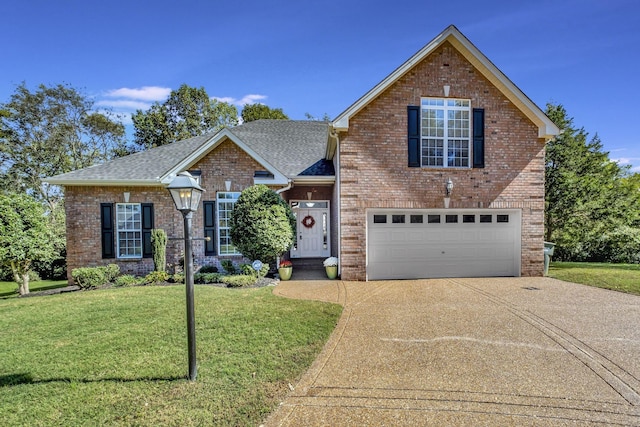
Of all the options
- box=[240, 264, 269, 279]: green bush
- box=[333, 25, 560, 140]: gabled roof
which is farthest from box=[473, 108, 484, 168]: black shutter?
box=[240, 264, 269, 279]: green bush

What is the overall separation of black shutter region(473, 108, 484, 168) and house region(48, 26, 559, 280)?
0.12ft

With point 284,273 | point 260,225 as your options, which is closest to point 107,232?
point 260,225

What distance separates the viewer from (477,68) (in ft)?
32.6

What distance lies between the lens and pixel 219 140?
1105 cm

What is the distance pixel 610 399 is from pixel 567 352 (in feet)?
4.12

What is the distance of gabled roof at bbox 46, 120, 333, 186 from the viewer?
10906mm

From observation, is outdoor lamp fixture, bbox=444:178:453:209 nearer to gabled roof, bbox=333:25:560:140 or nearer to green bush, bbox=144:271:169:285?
gabled roof, bbox=333:25:560:140

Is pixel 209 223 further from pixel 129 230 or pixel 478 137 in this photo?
pixel 478 137

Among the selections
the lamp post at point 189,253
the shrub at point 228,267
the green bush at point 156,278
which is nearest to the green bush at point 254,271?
the shrub at point 228,267

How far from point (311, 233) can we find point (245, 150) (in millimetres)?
4463

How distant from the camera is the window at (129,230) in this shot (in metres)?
11.3

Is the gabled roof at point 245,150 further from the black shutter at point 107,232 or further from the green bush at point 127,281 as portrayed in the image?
the green bush at point 127,281

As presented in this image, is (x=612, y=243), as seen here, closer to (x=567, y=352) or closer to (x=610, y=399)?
(x=567, y=352)

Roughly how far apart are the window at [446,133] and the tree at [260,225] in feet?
16.3
